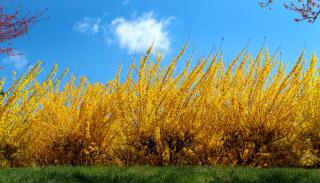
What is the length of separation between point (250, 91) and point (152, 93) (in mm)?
2513

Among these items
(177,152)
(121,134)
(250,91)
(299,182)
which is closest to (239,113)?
(250,91)

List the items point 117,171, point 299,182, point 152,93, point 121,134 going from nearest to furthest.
A: point 299,182 < point 117,171 < point 152,93 < point 121,134

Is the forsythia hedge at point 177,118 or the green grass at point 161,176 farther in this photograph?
the forsythia hedge at point 177,118

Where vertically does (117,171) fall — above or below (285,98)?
below

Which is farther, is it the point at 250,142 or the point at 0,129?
→ the point at 0,129

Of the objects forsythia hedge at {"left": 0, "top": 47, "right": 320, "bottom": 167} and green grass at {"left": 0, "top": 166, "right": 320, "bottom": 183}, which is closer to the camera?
green grass at {"left": 0, "top": 166, "right": 320, "bottom": 183}

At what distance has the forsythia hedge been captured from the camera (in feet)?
36.4

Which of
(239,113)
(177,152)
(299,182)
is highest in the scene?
(239,113)

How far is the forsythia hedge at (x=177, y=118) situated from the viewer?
36.4 ft

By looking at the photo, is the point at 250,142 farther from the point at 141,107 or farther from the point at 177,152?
the point at 141,107

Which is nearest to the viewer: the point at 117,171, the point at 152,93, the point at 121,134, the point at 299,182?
the point at 299,182

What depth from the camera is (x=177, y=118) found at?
36.3 feet

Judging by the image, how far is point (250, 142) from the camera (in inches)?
457

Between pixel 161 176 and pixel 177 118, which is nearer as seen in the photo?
pixel 161 176
